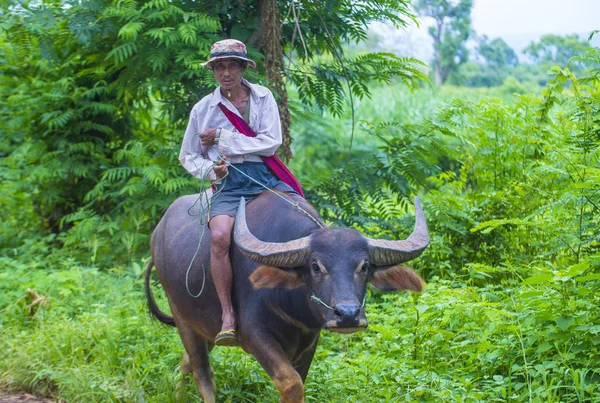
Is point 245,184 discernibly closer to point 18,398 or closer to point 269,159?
point 269,159

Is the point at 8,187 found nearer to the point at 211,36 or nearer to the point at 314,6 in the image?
the point at 211,36

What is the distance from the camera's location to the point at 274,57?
21.8 ft

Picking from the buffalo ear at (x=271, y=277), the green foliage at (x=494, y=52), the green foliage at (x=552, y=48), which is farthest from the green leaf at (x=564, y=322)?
the green foliage at (x=494, y=52)

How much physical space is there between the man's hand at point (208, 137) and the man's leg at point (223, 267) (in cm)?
53

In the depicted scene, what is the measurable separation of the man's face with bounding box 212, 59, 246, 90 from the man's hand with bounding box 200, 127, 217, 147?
0.29 m

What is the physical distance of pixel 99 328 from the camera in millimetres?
6090

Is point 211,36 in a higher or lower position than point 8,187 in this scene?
higher

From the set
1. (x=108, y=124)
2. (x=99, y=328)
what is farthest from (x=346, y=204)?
(x=108, y=124)

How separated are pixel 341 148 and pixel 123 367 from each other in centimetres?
1154

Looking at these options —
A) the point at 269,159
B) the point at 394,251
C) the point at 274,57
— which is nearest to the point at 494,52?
the point at 274,57

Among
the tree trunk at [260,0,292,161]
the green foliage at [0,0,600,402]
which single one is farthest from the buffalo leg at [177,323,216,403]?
the tree trunk at [260,0,292,161]

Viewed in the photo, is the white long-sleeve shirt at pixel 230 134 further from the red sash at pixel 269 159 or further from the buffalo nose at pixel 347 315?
the buffalo nose at pixel 347 315

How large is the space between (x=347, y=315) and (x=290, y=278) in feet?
1.91

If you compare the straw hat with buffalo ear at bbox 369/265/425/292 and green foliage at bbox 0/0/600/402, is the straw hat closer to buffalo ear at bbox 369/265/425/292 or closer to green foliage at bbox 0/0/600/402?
buffalo ear at bbox 369/265/425/292
